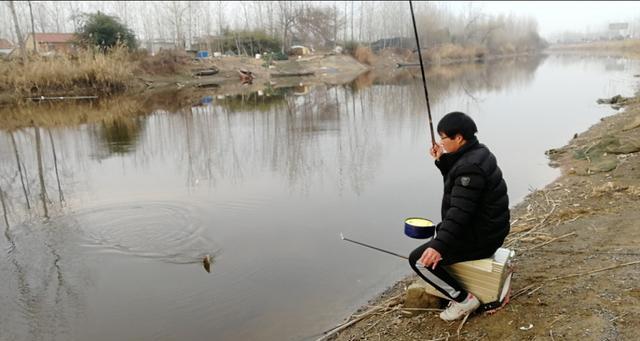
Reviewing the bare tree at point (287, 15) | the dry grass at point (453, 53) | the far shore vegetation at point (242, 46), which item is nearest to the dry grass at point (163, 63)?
the far shore vegetation at point (242, 46)

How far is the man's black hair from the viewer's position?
3221mm

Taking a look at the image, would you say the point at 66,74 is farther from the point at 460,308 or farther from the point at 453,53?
the point at 453,53

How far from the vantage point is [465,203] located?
10.2 ft

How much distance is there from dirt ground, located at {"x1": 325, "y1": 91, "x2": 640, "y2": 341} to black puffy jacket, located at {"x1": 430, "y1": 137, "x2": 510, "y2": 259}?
574 mm

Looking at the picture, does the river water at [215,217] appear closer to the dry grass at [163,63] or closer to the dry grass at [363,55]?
the dry grass at [163,63]

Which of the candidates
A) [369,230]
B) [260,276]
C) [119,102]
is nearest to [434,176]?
[369,230]

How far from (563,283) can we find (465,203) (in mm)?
1435

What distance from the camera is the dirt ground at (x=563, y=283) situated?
329 cm

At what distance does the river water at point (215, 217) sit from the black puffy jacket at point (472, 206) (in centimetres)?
186

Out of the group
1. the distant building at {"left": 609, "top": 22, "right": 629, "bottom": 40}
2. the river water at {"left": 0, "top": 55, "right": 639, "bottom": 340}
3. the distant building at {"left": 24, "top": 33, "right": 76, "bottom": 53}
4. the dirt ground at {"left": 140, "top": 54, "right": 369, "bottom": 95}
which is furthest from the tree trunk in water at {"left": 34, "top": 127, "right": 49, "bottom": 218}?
the distant building at {"left": 609, "top": 22, "right": 629, "bottom": 40}

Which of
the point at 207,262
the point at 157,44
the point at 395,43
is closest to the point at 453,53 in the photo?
the point at 395,43

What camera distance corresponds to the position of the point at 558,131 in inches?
557

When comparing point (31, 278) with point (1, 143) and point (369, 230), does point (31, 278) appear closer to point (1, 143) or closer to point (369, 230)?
point (369, 230)

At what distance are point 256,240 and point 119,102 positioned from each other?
65.1 ft
